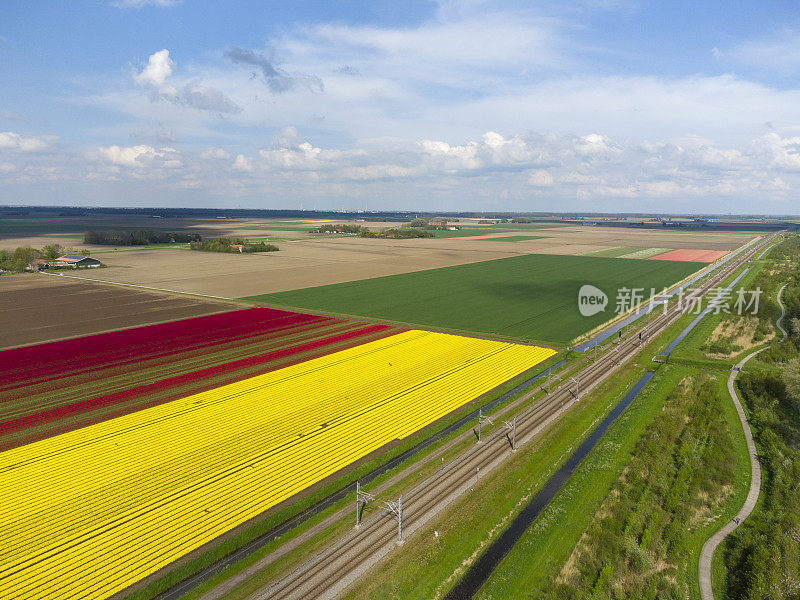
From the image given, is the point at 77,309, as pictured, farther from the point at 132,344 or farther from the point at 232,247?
the point at 232,247

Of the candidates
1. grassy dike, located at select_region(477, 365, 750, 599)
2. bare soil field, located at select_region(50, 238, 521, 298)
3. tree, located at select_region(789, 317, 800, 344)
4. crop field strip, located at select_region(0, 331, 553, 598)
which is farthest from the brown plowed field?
grassy dike, located at select_region(477, 365, 750, 599)

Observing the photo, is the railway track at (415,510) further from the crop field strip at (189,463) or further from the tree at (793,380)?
the tree at (793,380)

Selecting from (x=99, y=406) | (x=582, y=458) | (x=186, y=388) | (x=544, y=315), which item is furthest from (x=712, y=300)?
(x=99, y=406)

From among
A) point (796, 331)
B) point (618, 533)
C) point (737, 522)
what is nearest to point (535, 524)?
point (618, 533)

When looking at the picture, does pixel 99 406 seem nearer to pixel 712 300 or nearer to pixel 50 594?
pixel 50 594

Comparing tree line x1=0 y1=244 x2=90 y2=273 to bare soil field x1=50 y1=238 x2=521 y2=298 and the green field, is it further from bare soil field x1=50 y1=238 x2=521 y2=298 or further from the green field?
the green field

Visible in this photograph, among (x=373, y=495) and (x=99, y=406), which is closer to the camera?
(x=373, y=495)
